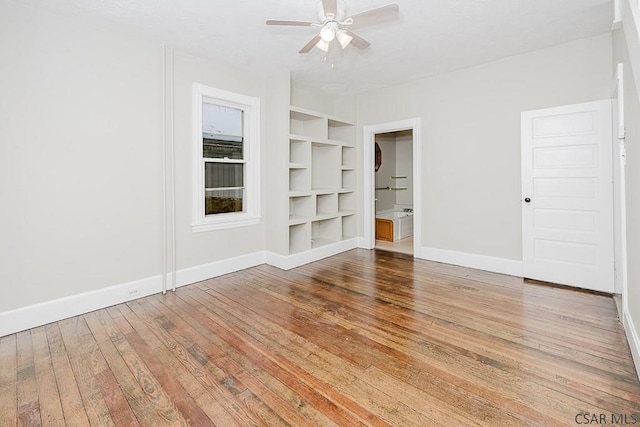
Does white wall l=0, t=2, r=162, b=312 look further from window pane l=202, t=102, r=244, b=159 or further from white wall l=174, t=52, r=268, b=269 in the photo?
window pane l=202, t=102, r=244, b=159

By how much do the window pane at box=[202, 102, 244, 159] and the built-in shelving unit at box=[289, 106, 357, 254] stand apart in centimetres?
75

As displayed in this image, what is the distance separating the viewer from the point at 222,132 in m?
4.17

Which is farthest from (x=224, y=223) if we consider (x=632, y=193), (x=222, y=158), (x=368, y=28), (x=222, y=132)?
(x=632, y=193)

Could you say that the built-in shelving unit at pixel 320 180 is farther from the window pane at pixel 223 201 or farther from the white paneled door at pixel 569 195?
the white paneled door at pixel 569 195

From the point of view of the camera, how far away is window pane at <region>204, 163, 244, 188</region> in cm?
405

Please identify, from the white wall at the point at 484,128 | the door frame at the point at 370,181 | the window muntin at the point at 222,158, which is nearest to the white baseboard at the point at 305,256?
the door frame at the point at 370,181

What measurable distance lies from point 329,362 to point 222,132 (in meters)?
3.26

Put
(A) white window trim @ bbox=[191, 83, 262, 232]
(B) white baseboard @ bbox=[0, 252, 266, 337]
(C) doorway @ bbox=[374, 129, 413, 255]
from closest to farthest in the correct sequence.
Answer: (B) white baseboard @ bbox=[0, 252, 266, 337]
(A) white window trim @ bbox=[191, 83, 262, 232]
(C) doorway @ bbox=[374, 129, 413, 255]

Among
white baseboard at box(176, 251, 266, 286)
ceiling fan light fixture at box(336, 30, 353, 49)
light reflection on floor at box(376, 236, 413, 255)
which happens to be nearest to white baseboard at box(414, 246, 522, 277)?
light reflection on floor at box(376, 236, 413, 255)

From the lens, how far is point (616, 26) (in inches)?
111

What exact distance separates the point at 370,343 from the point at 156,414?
4.80 ft

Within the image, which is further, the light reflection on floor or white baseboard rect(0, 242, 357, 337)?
the light reflection on floor

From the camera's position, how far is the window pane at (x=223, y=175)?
13.3ft

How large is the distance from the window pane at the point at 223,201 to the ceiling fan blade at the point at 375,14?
8.78 ft
